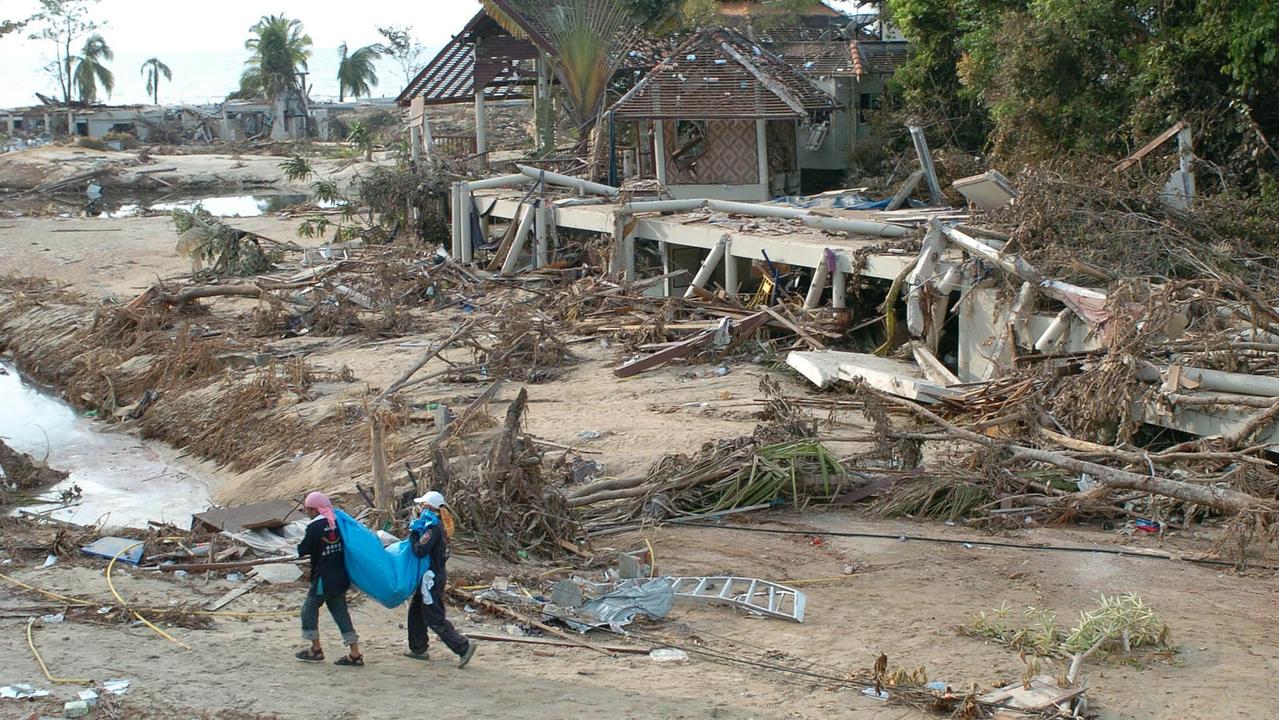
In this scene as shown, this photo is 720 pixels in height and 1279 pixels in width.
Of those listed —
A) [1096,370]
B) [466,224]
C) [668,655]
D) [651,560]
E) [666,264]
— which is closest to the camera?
[668,655]

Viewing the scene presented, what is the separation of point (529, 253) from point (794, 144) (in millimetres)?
6520

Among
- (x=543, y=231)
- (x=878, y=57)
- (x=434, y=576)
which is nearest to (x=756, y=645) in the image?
(x=434, y=576)

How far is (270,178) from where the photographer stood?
50.8 metres

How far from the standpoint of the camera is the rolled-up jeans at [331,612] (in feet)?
22.9

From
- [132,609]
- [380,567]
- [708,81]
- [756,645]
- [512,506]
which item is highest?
[708,81]

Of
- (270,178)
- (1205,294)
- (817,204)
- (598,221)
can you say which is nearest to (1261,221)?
(1205,294)

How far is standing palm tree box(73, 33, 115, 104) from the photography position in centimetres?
8312

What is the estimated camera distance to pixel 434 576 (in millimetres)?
6953

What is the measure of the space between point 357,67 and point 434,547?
81009 millimetres

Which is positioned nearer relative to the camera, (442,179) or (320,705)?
(320,705)

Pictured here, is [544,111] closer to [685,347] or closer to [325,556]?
[685,347]

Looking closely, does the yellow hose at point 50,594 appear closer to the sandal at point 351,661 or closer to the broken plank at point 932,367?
the sandal at point 351,661

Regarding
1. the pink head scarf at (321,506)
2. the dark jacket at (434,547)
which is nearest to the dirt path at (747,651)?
the dark jacket at (434,547)

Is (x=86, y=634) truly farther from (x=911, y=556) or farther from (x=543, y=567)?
(x=911, y=556)
